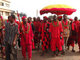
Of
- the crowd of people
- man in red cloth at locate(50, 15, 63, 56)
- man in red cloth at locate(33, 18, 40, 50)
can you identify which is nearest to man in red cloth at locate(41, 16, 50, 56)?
the crowd of people

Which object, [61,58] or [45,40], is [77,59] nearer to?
[61,58]

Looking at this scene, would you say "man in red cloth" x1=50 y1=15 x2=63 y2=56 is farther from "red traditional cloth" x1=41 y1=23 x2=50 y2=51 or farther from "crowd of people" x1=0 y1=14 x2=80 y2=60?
"red traditional cloth" x1=41 y1=23 x2=50 y2=51

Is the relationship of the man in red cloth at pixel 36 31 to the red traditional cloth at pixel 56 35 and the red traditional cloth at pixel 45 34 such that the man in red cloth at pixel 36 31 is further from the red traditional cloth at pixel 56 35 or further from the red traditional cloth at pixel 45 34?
the red traditional cloth at pixel 56 35

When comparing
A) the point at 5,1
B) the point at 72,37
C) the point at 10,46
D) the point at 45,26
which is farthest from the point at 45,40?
the point at 5,1

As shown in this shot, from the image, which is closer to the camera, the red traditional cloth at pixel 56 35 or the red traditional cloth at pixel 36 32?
the red traditional cloth at pixel 56 35

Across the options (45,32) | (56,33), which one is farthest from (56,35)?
(45,32)

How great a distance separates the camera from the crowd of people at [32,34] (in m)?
4.33

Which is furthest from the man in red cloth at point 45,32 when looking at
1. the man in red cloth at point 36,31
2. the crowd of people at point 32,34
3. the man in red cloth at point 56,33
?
the man in red cloth at point 36,31

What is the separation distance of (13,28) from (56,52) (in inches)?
108

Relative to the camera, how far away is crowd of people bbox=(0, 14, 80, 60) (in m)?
4.33

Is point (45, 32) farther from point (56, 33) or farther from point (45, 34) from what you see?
point (56, 33)

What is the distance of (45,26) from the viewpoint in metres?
6.03

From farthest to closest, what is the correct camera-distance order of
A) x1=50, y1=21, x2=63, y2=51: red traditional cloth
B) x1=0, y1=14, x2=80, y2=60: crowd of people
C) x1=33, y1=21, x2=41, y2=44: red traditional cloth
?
x1=33, y1=21, x2=41, y2=44: red traditional cloth → x1=50, y1=21, x2=63, y2=51: red traditional cloth → x1=0, y1=14, x2=80, y2=60: crowd of people

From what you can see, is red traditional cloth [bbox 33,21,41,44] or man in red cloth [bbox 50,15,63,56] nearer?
man in red cloth [bbox 50,15,63,56]
